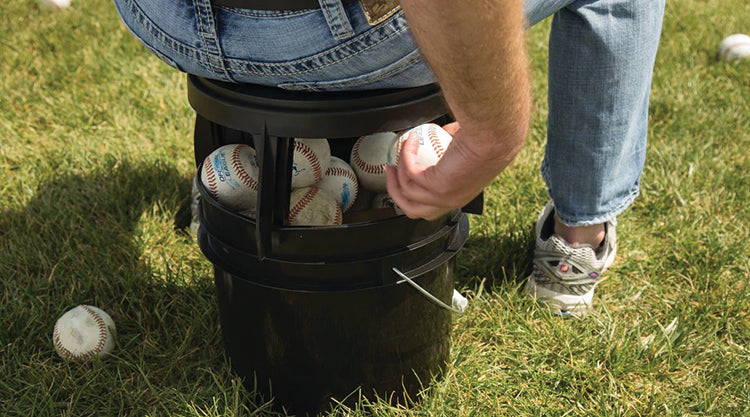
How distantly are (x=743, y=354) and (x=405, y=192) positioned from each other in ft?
A: 4.37

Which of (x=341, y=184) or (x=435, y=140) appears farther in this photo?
(x=341, y=184)

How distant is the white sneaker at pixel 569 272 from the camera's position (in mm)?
2287

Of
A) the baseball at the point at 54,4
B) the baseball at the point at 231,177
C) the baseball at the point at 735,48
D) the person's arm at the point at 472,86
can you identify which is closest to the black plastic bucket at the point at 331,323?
the baseball at the point at 231,177

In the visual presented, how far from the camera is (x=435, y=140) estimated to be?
1703 millimetres

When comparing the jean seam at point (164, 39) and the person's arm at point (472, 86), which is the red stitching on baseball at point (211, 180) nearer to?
the jean seam at point (164, 39)

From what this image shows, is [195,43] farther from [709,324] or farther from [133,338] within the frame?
[709,324]

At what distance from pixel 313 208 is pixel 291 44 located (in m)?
0.46

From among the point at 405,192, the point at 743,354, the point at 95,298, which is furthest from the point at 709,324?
the point at 95,298

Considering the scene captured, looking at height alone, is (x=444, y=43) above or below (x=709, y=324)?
above

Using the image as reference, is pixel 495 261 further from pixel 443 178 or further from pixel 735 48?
pixel 735 48

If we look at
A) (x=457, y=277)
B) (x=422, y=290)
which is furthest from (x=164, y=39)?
(x=457, y=277)

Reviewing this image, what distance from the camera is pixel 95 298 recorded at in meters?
2.30

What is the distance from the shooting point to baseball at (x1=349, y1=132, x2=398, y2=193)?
1836 millimetres

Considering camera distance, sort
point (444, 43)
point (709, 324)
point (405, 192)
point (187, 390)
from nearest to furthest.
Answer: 1. point (444, 43)
2. point (405, 192)
3. point (187, 390)
4. point (709, 324)
